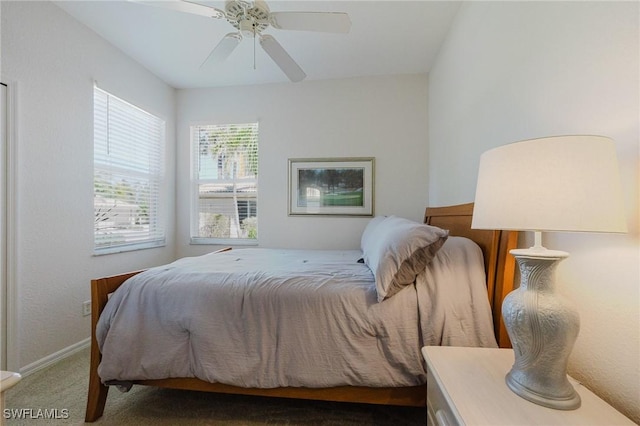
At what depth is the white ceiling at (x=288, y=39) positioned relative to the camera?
214 centimetres

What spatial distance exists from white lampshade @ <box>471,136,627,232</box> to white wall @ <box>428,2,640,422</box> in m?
0.19

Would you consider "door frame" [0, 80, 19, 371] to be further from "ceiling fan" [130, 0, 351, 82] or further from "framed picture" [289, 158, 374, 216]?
"framed picture" [289, 158, 374, 216]

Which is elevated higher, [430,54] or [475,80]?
[430,54]

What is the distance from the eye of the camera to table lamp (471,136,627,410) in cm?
68

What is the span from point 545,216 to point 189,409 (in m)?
1.87

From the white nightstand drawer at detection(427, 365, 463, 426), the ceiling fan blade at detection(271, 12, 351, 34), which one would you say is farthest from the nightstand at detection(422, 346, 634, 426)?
the ceiling fan blade at detection(271, 12, 351, 34)

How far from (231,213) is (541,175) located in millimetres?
3250

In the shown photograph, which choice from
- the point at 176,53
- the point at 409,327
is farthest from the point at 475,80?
the point at 176,53

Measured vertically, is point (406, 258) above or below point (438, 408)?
above

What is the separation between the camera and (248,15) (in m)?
1.64

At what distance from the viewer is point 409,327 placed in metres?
1.26

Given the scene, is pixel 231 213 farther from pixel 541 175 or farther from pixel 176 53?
pixel 541 175

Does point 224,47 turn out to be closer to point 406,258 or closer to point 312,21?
point 312,21

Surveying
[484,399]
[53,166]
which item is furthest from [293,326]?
[53,166]
